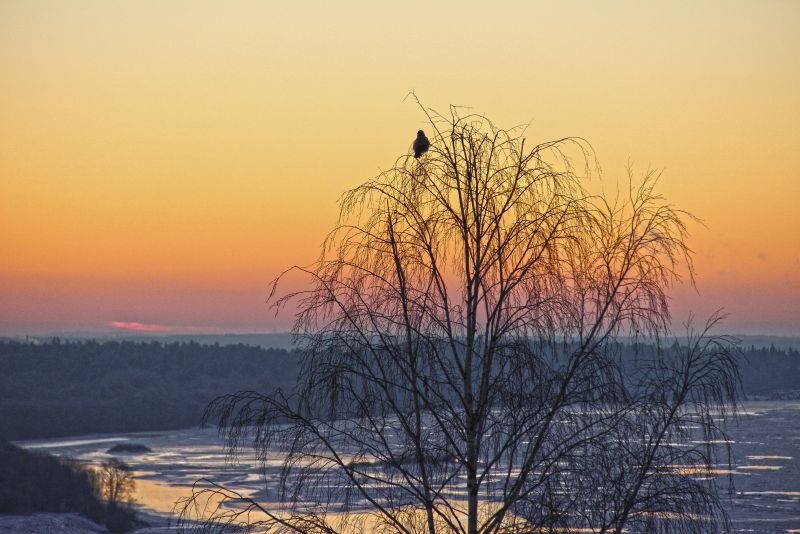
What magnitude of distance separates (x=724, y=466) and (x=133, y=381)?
97.2 metres

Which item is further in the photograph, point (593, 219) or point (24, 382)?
point (24, 382)

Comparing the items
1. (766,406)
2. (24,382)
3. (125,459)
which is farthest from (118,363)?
(766,406)

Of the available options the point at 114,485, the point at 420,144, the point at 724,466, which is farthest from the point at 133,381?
the point at 420,144

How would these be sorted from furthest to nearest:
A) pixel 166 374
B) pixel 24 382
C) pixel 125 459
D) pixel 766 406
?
pixel 166 374, pixel 24 382, pixel 766 406, pixel 125 459

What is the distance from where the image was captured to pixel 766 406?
84250mm

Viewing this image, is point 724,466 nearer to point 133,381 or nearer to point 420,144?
point 420,144

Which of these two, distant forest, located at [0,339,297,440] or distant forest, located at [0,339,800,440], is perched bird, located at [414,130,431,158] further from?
distant forest, located at [0,339,297,440]

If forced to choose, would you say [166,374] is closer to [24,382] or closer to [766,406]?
[24,382]

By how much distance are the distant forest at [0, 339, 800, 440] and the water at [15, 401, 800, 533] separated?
849cm

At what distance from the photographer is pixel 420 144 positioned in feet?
33.6

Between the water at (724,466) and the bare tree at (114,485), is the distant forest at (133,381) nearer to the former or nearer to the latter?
the water at (724,466)

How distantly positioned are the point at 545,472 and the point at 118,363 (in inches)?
5584

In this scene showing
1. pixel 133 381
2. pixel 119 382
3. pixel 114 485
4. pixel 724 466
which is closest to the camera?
pixel 724 466

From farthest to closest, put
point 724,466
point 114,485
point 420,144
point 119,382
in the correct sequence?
point 119,382 → point 114,485 → point 724,466 → point 420,144
